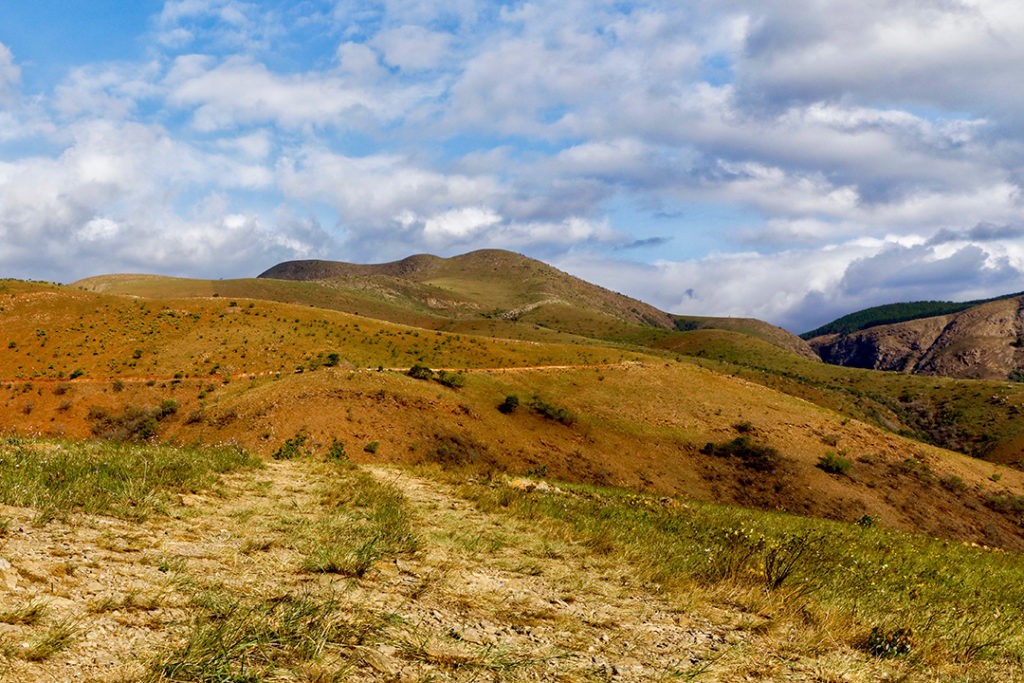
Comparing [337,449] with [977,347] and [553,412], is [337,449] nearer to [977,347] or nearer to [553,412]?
[553,412]

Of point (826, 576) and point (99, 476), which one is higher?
point (99, 476)

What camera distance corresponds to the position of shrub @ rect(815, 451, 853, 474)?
35406 millimetres

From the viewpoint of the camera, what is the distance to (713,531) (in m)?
11.4

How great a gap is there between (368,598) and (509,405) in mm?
31612

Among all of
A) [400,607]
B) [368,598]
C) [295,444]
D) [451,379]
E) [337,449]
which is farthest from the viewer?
[451,379]

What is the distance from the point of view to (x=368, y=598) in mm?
6051

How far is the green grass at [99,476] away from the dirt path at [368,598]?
1.22 feet

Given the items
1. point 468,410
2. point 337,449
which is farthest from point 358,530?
point 468,410

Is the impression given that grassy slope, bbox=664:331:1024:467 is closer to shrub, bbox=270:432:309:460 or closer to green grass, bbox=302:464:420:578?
shrub, bbox=270:432:309:460

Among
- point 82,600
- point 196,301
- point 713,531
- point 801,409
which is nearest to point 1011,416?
point 801,409

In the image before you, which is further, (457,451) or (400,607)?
(457,451)

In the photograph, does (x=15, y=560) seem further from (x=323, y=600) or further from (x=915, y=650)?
(x=915, y=650)

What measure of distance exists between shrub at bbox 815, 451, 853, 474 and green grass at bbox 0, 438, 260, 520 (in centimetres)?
3512

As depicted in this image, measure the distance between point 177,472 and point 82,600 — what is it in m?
6.27
